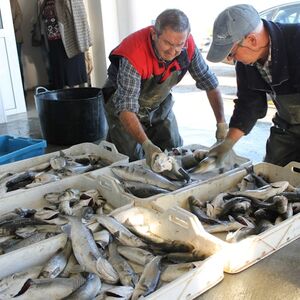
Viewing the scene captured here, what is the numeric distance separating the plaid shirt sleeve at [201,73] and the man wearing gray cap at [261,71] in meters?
0.32

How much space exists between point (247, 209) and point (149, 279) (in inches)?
24.7

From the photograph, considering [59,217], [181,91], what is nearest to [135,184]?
[59,217]

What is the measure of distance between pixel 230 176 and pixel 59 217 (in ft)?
2.84

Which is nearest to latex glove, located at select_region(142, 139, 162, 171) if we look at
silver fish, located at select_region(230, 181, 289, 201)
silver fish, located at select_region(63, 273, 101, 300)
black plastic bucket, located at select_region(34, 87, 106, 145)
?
silver fish, located at select_region(230, 181, 289, 201)

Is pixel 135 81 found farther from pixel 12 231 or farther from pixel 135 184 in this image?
pixel 12 231

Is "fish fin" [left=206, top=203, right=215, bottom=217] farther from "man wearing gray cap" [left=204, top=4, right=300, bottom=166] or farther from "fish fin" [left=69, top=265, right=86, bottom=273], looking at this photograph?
"fish fin" [left=69, top=265, right=86, bottom=273]

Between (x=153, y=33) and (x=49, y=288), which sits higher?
(x=153, y=33)

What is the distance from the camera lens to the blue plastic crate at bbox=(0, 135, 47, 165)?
2.69m

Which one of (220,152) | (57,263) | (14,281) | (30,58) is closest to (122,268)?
(57,263)

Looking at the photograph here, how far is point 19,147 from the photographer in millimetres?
3090

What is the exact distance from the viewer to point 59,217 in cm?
177

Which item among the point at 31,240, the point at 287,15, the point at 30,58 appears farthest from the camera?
the point at 30,58

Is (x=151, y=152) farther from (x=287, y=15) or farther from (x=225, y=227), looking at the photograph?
(x=287, y=15)

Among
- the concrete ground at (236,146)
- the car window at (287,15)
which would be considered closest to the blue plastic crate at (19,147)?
the concrete ground at (236,146)
